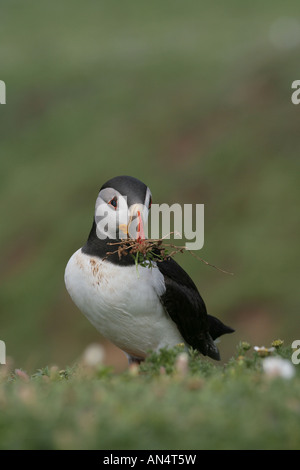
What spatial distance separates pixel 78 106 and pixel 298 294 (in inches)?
734

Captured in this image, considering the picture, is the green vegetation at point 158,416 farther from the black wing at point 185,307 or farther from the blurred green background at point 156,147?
the blurred green background at point 156,147

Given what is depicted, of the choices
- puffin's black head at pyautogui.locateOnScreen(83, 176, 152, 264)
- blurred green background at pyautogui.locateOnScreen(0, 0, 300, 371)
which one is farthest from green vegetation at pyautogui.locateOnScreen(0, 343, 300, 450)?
blurred green background at pyautogui.locateOnScreen(0, 0, 300, 371)

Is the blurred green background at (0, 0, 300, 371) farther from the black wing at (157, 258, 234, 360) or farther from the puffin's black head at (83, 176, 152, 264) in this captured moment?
the puffin's black head at (83, 176, 152, 264)

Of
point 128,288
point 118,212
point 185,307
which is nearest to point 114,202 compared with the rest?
point 118,212

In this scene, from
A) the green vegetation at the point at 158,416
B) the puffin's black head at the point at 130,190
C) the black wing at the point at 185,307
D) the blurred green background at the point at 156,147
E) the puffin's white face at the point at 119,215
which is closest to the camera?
the green vegetation at the point at 158,416

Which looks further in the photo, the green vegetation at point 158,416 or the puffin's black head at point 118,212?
the puffin's black head at point 118,212

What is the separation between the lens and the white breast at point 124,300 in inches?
265

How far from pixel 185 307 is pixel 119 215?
0.96 meters

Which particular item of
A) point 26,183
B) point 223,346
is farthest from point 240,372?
point 26,183

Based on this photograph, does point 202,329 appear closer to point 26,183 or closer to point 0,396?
point 0,396

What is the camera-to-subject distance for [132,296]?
265 inches

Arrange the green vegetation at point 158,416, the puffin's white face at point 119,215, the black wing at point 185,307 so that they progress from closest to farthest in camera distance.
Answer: the green vegetation at point 158,416
the puffin's white face at point 119,215
the black wing at point 185,307

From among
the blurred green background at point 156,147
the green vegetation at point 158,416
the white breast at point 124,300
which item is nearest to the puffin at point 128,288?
the white breast at point 124,300
